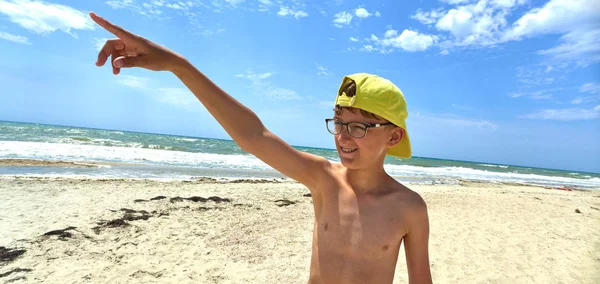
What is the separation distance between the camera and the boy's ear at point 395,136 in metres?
1.54

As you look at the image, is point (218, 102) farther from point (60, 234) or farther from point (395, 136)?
point (60, 234)

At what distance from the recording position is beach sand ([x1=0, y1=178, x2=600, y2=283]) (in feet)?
15.5

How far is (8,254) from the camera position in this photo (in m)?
4.80

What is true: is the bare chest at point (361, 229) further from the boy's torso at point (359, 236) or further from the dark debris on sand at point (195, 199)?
the dark debris on sand at point (195, 199)

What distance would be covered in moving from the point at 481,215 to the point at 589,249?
107 inches

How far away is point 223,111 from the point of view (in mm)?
1310

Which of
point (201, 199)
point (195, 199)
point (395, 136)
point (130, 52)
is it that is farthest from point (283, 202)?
point (130, 52)

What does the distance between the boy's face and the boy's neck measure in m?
0.06

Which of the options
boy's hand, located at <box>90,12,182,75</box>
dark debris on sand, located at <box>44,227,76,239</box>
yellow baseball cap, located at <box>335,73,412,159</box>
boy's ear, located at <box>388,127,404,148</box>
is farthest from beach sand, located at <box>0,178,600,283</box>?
boy's hand, located at <box>90,12,182,75</box>

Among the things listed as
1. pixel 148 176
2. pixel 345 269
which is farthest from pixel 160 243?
pixel 148 176

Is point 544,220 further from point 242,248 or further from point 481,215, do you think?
point 242,248

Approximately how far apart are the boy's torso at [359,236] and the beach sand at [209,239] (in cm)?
337

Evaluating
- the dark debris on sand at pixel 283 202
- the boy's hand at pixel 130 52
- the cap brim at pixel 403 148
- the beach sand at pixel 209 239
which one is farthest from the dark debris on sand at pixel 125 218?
the cap brim at pixel 403 148

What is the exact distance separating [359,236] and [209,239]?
16.3 feet
